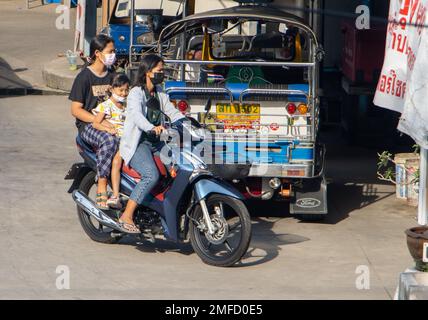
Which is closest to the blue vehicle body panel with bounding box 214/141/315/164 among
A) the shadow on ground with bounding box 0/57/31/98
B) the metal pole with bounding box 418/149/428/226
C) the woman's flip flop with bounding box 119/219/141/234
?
the woman's flip flop with bounding box 119/219/141/234

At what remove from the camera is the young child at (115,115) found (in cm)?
950

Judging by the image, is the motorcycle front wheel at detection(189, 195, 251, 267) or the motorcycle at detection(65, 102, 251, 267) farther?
the motorcycle at detection(65, 102, 251, 267)

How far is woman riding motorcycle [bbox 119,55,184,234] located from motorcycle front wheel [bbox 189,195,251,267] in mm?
521

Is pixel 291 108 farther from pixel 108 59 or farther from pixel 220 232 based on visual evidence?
pixel 220 232

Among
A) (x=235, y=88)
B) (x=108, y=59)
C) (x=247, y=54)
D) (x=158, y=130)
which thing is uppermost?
(x=108, y=59)

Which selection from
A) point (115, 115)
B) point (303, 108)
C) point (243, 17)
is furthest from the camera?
point (243, 17)

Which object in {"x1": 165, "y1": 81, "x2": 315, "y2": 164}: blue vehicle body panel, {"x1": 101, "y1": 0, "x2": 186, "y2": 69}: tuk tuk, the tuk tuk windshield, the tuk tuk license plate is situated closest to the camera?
{"x1": 165, "y1": 81, "x2": 315, "y2": 164}: blue vehicle body panel

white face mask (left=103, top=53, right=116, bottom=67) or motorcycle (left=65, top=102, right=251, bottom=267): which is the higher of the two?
white face mask (left=103, top=53, right=116, bottom=67)

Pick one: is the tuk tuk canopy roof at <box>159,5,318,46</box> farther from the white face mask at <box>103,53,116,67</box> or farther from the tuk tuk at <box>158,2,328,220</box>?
the white face mask at <box>103,53,116,67</box>

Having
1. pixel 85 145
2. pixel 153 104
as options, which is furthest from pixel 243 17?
pixel 85 145

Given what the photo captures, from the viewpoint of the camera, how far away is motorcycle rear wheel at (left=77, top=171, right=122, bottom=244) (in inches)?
389

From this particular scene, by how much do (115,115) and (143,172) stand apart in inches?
28.9

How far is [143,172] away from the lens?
9.23 m
